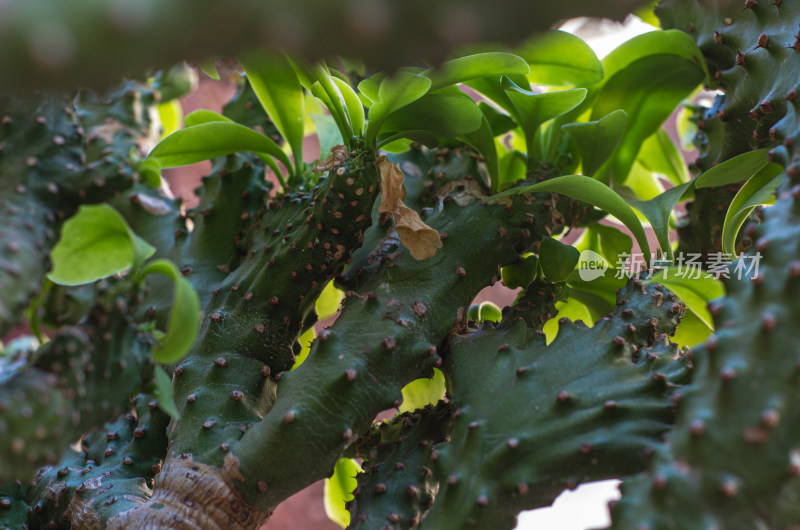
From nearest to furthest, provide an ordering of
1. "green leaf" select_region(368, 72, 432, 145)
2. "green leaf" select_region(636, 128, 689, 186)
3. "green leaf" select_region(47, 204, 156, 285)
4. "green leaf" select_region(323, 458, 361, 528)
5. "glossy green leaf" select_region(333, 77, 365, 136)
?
1. "green leaf" select_region(47, 204, 156, 285)
2. "green leaf" select_region(368, 72, 432, 145)
3. "glossy green leaf" select_region(333, 77, 365, 136)
4. "green leaf" select_region(323, 458, 361, 528)
5. "green leaf" select_region(636, 128, 689, 186)

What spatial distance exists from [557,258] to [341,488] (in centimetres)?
51

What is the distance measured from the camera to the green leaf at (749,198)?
0.71 m

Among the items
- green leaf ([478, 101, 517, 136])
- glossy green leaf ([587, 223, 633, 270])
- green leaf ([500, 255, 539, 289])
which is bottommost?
glossy green leaf ([587, 223, 633, 270])

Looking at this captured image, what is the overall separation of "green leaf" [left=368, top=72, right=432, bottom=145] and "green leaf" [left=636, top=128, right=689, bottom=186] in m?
0.59

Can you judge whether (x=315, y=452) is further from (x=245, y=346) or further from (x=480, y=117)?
(x=480, y=117)

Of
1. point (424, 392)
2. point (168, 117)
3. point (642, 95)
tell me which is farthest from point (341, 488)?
point (168, 117)

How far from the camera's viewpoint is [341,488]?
99 centimetres

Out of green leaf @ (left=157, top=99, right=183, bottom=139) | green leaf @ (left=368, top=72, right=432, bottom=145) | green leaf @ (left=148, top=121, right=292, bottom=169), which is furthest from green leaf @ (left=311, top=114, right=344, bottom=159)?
green leaf @ (left=157, top=99, right=183, bottom=139)

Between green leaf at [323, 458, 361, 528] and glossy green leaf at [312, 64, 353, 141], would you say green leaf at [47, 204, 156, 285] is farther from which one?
green leaf at [323, 458, 361, 528]

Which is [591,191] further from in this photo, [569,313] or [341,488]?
[341,488]

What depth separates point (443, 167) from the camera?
0.91 metres

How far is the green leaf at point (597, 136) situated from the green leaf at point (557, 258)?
0.55 ft

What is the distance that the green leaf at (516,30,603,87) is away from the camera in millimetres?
829

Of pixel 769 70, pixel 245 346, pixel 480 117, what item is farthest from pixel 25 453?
pixel 769 70
